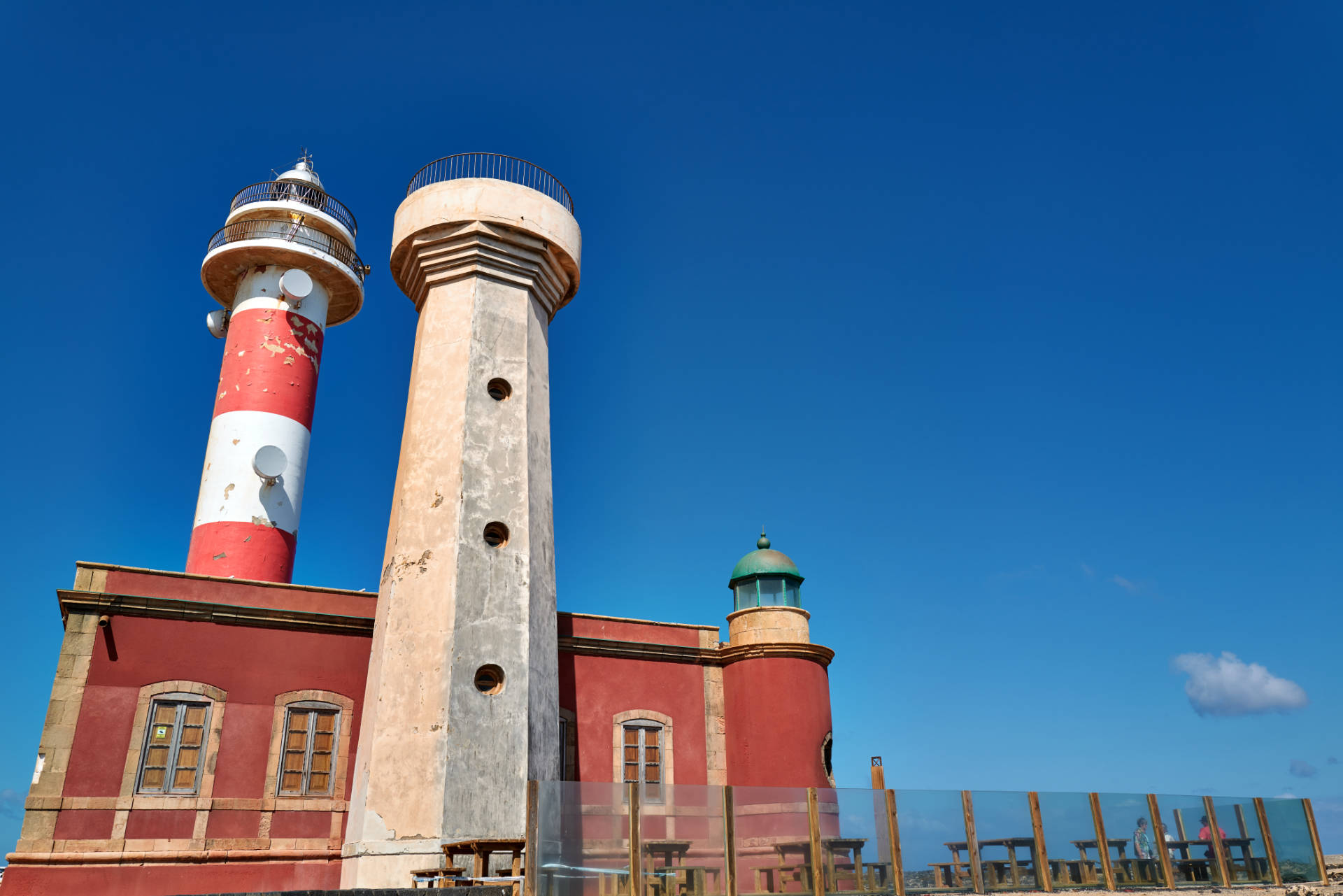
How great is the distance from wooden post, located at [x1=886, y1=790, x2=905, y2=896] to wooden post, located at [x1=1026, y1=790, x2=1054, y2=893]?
2.37 m

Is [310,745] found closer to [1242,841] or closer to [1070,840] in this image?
[1070,840]

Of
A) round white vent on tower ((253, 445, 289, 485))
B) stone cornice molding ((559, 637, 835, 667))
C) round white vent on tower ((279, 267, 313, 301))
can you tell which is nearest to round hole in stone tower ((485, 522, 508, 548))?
stone cornice molding ((559, 637, 835, 667))

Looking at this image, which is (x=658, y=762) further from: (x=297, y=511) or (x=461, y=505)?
(x=297, y=511)

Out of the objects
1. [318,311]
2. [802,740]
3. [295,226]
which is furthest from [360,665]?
[295,226]

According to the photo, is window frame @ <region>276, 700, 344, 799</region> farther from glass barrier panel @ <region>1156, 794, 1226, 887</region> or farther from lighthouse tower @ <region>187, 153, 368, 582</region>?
glass barrier panel @ <region>1156, 794, 1226, 887</region>

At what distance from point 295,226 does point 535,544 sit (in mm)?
14133

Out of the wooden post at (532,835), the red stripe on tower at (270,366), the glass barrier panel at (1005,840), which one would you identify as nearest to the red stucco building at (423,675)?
the red stripe on tower at (270,366)

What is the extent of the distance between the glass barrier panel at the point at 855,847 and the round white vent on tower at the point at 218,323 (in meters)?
21.0

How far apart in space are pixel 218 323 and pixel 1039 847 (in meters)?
23.5

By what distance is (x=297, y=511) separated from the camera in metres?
23.6

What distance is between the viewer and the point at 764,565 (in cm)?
2120

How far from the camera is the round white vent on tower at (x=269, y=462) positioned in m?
22.2

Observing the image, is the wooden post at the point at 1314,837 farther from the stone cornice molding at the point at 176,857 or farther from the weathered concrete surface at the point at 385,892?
the stone cornice molding at the point at 176,857

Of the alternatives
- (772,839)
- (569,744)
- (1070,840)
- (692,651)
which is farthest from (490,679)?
(1070,840)
